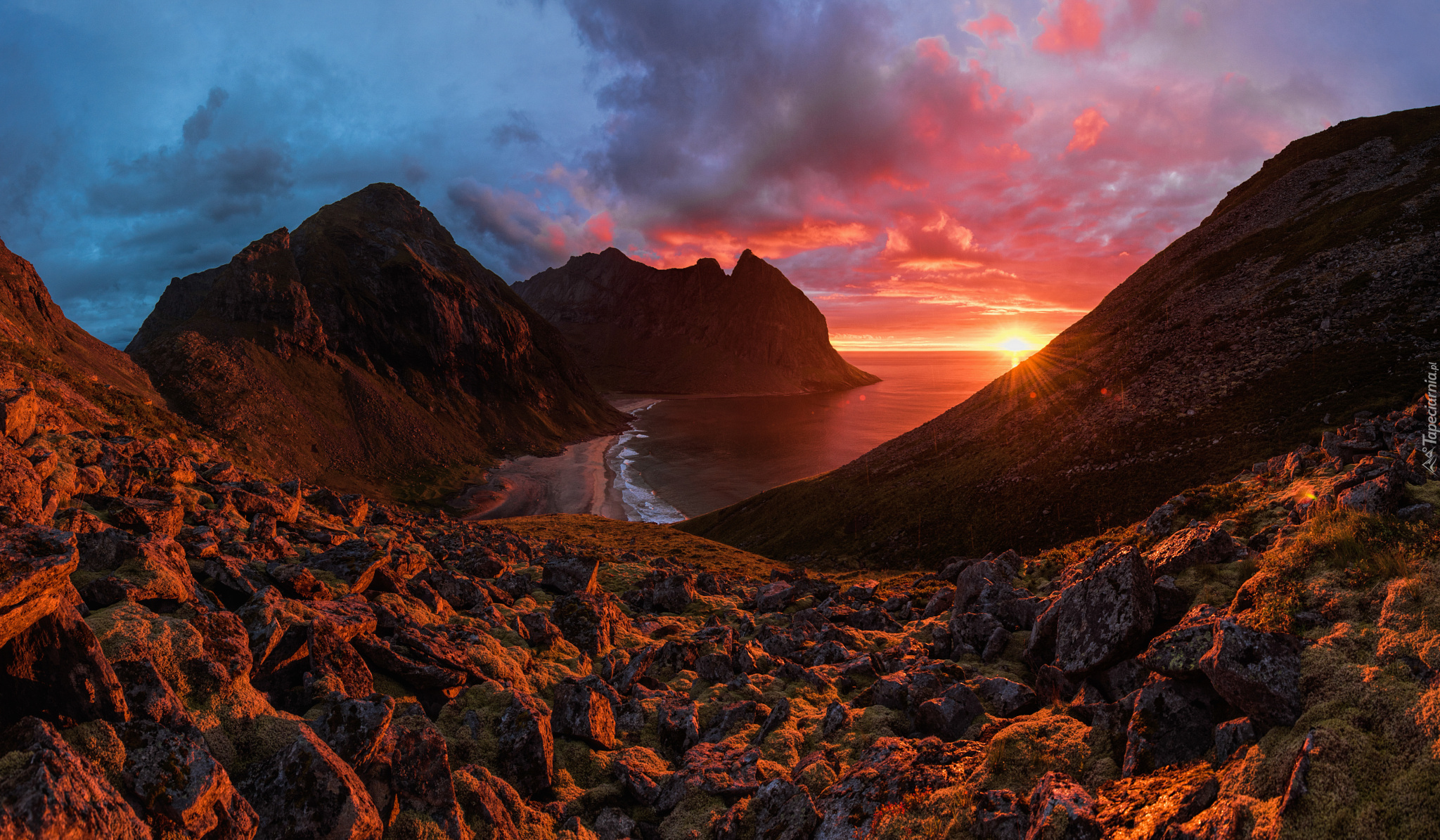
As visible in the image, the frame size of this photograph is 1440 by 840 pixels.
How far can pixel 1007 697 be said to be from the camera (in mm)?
11719

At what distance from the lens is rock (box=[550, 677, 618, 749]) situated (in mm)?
10641

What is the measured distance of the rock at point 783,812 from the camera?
8.45m

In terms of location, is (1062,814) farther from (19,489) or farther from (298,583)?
(19,489)

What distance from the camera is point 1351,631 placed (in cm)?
788

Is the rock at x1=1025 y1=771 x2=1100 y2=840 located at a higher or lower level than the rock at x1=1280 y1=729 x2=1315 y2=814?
lower

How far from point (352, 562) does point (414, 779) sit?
8.83m

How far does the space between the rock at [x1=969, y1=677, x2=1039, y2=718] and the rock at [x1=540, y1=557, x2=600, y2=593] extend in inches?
543

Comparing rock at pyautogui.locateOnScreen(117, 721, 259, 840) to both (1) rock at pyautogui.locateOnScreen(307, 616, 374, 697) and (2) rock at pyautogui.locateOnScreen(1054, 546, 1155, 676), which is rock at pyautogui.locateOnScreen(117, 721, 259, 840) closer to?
(1) rock at pyautogui.locateOnScreen(307, 616, 374, 697)

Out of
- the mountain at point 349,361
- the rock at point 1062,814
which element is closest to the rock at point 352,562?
the rock at point 1062,814

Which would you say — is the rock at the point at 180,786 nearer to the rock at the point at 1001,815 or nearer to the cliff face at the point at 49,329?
the rock at the point at 1001,815

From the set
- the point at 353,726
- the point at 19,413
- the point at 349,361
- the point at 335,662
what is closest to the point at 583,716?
the point at 353,726

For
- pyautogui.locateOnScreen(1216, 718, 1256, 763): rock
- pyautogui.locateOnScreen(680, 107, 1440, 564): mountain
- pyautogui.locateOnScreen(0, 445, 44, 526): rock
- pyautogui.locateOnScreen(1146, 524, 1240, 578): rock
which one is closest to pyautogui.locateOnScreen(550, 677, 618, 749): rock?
pyautogui.locateOnScreen(0, 445, 44, 526): rock

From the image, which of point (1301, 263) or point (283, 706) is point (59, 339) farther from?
point (1301, 263)

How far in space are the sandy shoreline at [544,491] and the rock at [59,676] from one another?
3844 inches
